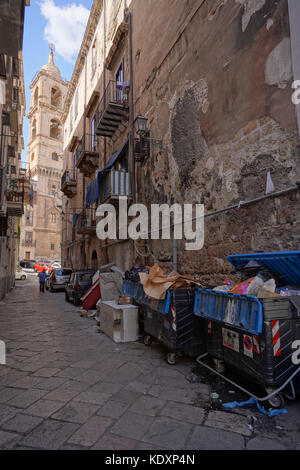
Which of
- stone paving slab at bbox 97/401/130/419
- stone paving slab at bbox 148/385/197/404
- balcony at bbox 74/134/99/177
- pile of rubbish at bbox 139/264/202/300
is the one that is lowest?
stone paving slab at bbox 148/385/197/404

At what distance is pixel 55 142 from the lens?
160ft

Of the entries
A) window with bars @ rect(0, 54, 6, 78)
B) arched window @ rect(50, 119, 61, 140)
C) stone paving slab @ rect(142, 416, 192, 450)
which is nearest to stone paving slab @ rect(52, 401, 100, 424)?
stone paving slab @ rect(142, 416, 192, 450)

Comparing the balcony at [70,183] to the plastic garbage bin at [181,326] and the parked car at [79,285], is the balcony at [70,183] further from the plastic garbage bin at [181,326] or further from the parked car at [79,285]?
the plastic garbage bin at [181,326]

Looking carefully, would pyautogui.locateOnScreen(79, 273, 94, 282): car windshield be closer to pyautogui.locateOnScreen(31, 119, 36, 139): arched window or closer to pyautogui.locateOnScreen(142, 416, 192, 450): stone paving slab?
pyautogui.locateOnScreen(142, 416, 192, 450): stone paving slab

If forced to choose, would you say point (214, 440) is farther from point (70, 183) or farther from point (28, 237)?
point (28, 237)

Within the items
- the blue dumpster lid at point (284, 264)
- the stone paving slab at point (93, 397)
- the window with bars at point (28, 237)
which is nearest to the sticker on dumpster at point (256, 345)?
the blue dumpster lid at point (284, 264)

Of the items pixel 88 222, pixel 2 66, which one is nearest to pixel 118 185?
pixel 2 66

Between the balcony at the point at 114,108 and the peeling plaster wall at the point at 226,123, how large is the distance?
9.00 ft

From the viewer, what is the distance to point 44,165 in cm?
4788

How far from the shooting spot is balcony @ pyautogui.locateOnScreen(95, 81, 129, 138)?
11.1 metres

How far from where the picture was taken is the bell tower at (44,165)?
4669cm

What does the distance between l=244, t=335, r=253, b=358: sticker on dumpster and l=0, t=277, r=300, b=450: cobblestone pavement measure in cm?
50
